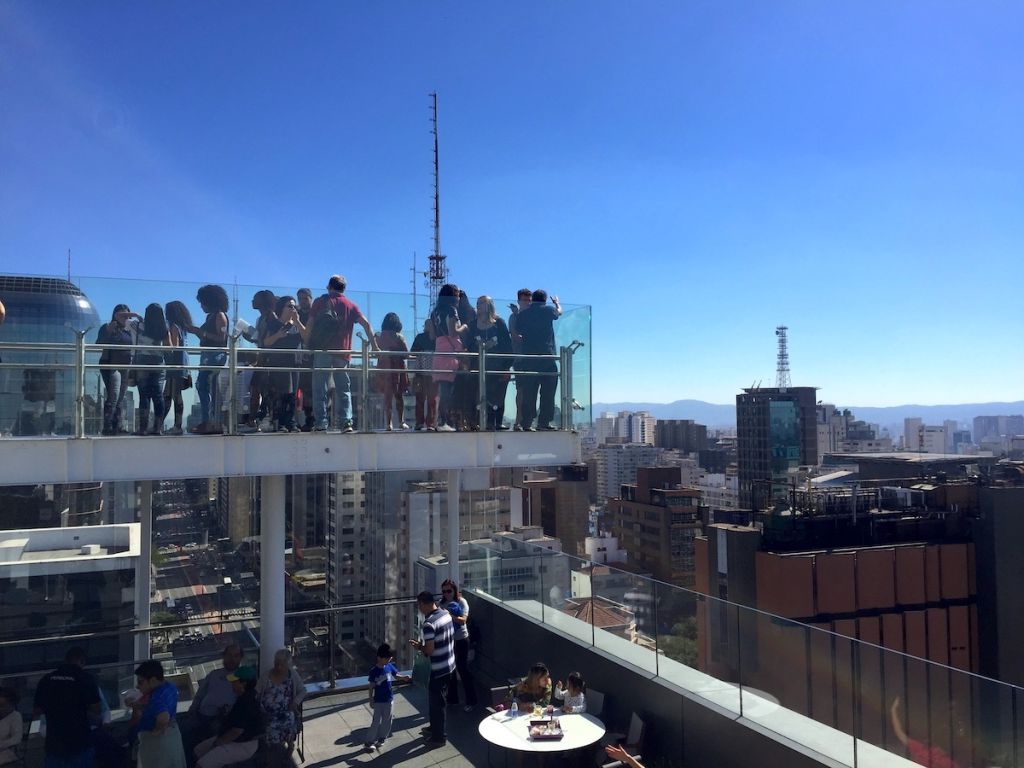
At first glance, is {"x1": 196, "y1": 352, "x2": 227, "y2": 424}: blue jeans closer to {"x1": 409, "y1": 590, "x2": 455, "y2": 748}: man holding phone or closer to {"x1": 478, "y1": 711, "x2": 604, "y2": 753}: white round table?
{"x1": 409, "y1": 590, "x2": 455, "y2": 748}: man holding phone

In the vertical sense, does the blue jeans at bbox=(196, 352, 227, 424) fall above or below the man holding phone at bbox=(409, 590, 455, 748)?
above

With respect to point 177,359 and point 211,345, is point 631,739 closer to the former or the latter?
point 211,345

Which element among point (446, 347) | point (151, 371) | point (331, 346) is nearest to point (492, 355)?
point (446, 347)

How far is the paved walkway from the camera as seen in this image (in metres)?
6.90

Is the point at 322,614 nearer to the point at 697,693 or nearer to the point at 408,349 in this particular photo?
the point at 408,349

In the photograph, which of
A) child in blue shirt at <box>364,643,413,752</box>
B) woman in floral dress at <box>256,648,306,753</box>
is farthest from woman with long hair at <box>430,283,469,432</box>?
woman in floral dress at <box>256,648,306,753</box>

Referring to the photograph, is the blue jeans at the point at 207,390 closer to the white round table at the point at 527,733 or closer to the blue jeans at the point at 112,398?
the blue jeans at the point at 112,398

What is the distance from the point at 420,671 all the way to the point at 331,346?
13.7ft

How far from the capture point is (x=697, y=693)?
5918mm

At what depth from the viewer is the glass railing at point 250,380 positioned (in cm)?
663

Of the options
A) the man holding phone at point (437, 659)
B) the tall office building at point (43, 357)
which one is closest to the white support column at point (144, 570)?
the tall office building at point (43, 357)

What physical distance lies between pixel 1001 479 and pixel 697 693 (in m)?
45.3

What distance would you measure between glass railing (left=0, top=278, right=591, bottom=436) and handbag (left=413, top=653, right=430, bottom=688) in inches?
115

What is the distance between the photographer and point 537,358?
8.79 meters
